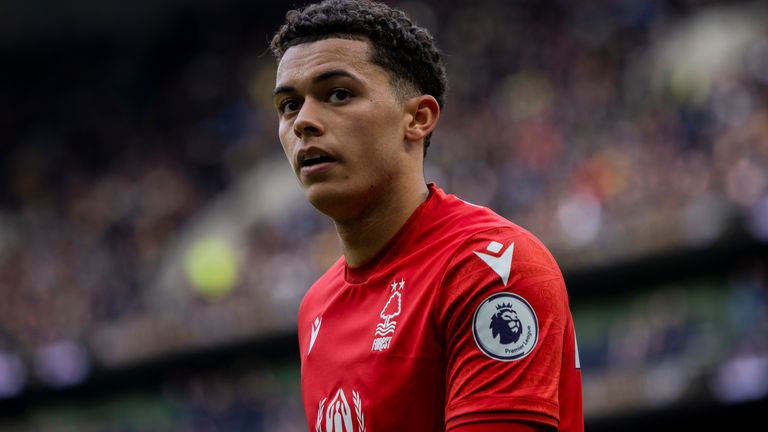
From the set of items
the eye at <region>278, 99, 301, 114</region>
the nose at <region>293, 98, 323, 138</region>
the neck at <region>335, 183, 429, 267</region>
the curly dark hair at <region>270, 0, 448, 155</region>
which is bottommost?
the neck at <region>335, 183, 429, 267</region>

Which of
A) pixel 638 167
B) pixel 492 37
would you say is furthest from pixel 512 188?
pixel 492 37

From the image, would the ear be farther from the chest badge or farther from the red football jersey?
the chest badge

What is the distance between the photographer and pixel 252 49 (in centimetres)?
2306

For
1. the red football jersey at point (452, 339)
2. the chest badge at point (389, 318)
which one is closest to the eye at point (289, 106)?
the red football jersey at point (452, 339)

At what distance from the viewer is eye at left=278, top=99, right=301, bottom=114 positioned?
3.13m

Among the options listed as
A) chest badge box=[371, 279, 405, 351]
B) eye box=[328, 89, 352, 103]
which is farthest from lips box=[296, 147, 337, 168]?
chest badge box=[371, 279, 405, 351]

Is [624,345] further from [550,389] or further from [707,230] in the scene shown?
[550,389]

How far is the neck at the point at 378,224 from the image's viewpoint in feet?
10.3

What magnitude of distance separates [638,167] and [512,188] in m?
1.88

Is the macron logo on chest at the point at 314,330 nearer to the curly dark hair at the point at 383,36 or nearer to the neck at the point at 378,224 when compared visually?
the neck at the point at 378,224

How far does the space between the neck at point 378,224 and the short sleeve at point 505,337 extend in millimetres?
442

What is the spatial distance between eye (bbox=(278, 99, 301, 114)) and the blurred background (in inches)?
387

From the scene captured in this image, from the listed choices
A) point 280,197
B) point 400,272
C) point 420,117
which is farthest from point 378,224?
point 280,197

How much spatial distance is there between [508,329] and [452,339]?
0.15m
